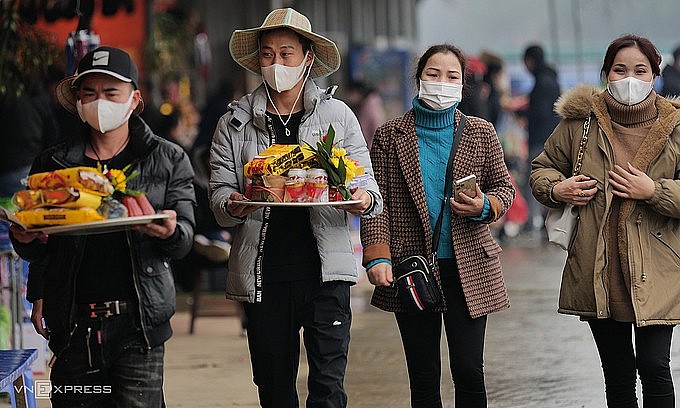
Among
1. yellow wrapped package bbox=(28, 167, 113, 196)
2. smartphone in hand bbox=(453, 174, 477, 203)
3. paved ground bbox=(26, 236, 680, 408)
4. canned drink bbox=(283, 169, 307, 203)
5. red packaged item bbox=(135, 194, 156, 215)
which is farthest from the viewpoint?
paved ground bbox=(26, 236, 680, 408)

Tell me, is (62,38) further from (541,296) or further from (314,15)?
(314,15)

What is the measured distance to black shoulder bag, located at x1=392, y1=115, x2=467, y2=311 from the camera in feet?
17.2

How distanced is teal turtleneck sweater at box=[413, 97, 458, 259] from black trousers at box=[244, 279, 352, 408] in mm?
520

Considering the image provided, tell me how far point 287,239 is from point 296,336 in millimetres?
442

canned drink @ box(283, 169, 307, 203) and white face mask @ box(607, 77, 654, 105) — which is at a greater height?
white face mask @ box(607, 77, 654, 105)

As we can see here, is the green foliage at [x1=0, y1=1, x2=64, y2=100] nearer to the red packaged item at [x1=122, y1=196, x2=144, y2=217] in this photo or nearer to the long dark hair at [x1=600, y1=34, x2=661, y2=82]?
the red packaged item at [x1=122, y1=196, x2=144, y2=217]

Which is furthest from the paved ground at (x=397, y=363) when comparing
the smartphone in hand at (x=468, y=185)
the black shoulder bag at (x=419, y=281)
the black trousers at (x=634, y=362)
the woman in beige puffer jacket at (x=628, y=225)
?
the smartphone in hand at (x=468, y=185)

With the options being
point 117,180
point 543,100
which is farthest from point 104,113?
point 543,100

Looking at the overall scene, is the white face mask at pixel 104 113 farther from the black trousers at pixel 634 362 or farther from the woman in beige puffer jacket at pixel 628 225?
the black trousers at pixel 634 362

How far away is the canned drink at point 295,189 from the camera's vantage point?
4.77 m

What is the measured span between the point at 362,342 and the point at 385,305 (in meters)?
4.00

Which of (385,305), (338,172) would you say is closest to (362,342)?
(385,305)

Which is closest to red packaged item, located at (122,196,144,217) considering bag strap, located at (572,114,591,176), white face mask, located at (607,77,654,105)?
bag strap, located at (572,114,591,176)

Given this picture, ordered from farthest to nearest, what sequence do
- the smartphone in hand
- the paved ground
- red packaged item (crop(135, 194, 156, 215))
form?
the paved ground < the smartphone in hand < red packaged item (crop(135, 194, 156, 215))
